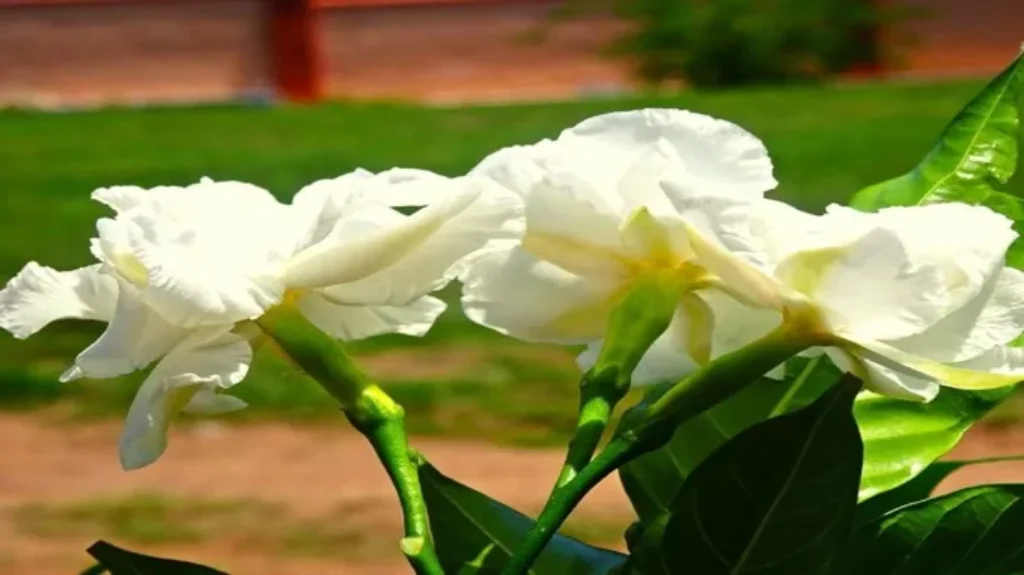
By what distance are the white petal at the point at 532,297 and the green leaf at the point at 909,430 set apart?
0.22ft

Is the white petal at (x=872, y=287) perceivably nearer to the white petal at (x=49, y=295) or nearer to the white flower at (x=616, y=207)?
the white flower at (x=616, y=207)

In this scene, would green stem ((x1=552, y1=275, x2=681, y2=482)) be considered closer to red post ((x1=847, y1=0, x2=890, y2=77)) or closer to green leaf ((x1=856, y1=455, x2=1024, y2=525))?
green leaf ((x1=856, y1=455, x2=1024, y2=525))

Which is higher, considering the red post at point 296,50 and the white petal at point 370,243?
the white petal at point 370,243

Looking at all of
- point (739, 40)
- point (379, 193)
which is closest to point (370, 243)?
point (379, 193)

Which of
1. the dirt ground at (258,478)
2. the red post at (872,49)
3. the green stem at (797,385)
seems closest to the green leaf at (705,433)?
the green stem at (797,385)

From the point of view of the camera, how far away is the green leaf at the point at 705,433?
1.12ft

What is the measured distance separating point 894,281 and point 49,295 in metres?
0.16

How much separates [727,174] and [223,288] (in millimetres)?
91

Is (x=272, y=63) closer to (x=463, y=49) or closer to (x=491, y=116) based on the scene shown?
(x=463, y=49)

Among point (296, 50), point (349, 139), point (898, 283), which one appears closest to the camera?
point (898, 283)

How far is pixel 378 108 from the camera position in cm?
841

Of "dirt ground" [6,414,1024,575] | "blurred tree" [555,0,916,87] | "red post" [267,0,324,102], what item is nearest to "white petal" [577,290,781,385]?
"dirt ground" [6,414,1024,575]

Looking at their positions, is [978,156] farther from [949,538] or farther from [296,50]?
[296,50]

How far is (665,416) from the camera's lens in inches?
A: 10.8
